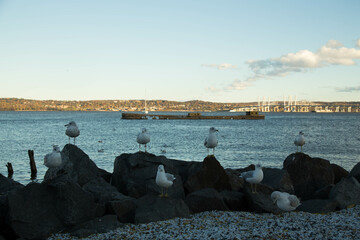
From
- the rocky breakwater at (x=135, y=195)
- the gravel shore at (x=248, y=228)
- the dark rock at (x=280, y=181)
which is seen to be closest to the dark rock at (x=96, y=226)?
the rocky breakwater at (x=135, y=195)

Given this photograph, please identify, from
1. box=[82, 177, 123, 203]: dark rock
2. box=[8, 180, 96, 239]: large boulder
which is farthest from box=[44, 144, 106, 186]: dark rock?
box=[8, 180, 96, 239]: large boulder

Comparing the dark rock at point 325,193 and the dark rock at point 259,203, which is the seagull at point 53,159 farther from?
the dark rock at point 325,193

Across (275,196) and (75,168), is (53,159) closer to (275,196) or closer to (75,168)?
(75,168)

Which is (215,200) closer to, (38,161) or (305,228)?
(305,228)

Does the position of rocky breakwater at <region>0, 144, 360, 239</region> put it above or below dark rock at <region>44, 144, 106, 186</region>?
below

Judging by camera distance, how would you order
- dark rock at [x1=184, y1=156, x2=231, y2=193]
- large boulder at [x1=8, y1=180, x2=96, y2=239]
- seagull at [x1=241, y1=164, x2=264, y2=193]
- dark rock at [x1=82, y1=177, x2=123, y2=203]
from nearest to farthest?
1. large boulder at [x1=8, y1=180, x2=96, y2=239]
2. dark rock at [x1=82, y1=177, x2=123, y2=203]
3. seagull at [x1=241, y1=164, x2=264, y2=193]
4. dark rock at [x1=184, y1=156, x2=231, y2=193]

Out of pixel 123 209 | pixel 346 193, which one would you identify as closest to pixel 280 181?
pixel 346 193

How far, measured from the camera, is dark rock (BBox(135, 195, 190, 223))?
897 cm

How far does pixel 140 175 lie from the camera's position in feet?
40.8

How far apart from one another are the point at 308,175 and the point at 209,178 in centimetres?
433

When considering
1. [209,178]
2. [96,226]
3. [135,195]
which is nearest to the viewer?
[96,226]

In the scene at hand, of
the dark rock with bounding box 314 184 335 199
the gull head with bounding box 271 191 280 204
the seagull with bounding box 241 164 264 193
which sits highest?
the seagull with bounding box 241 164 264 193

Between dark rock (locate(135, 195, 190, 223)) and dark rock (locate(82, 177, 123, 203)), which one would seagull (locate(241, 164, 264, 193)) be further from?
dark rock (locate(82, 177, 123, 203))

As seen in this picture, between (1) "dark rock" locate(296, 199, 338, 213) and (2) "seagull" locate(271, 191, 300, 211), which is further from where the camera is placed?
(1) "dark rock" locate(296, 199, 338, 213)
